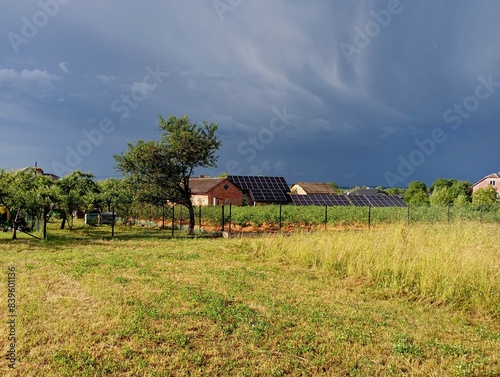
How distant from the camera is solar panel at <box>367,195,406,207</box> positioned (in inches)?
1598

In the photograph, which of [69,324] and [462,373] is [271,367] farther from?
[69,324]

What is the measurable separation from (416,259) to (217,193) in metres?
35.3

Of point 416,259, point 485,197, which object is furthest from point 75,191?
point 485,197

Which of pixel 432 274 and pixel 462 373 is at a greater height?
pixel 432 274

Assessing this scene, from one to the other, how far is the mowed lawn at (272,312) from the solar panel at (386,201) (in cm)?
3137

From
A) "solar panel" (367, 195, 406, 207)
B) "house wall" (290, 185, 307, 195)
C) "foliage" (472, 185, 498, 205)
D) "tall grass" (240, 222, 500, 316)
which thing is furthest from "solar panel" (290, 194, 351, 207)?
"house wall" (290, 185, 307, 195)

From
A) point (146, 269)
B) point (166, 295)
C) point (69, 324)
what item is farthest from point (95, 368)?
point (146, 269)

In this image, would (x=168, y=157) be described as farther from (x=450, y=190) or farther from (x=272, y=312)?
(x=450, y=190)

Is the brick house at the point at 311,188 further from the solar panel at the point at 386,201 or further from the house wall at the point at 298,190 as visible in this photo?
the solar panel at the point at 386,201

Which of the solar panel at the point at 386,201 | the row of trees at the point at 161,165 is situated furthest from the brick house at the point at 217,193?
the row of trees at the point at 161,165

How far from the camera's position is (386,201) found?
137ft

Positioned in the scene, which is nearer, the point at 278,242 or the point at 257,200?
the point at 278,242

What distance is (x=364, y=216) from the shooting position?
2684 centimetres

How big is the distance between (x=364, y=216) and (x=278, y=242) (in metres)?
16.8
